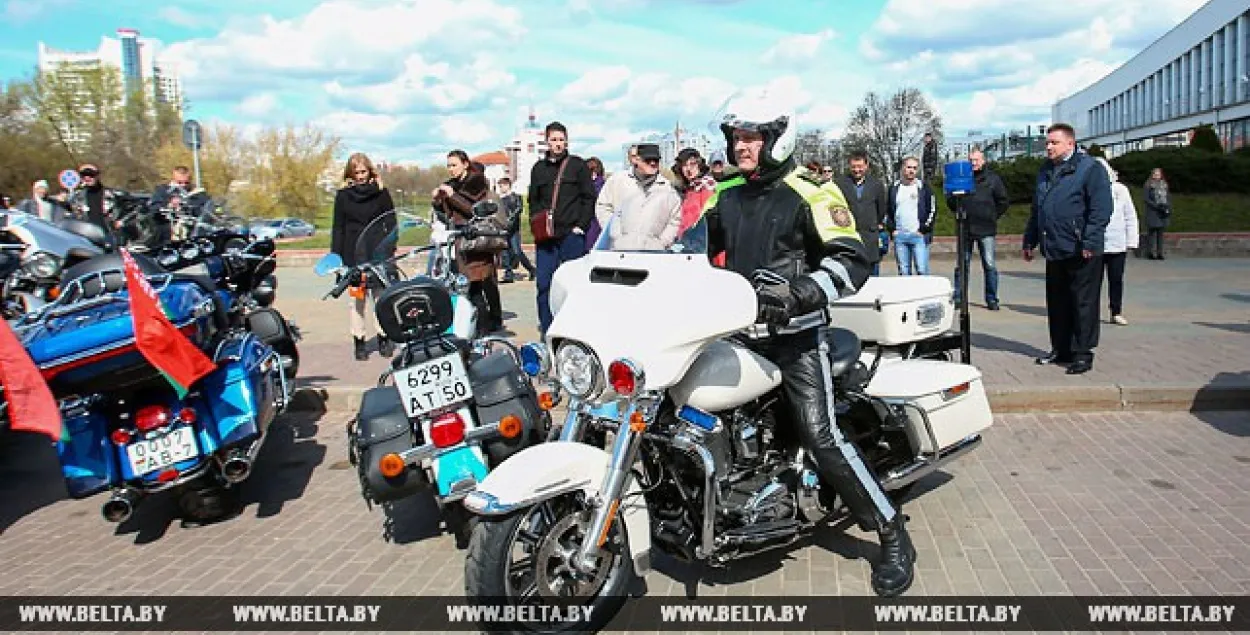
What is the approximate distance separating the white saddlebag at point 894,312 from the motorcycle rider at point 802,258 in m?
1.02

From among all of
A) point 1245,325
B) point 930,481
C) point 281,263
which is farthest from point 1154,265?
point 281,263

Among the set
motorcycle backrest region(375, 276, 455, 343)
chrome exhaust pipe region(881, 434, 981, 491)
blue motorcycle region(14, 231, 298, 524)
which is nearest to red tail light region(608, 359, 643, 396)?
chrome exhaust pipe region(881, 434, 981, 491)

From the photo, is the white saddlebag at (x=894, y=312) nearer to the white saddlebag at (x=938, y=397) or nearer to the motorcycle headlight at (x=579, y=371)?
the white saddlebag at (x=938, y=397)

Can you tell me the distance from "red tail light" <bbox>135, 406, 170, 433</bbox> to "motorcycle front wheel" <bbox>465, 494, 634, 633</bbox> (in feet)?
7.31

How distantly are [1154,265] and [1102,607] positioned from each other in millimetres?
13704

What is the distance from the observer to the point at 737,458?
3.74m

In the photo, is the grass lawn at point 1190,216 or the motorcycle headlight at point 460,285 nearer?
the motorcycle headlight at point 460,285

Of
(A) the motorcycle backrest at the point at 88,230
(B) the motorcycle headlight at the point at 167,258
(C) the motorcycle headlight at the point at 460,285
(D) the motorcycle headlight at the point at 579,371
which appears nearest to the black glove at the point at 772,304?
(D) the motorcycle headlight at the point at 579,371

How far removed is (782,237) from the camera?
3785mm

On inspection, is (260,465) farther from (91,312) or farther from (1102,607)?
(1102,607)

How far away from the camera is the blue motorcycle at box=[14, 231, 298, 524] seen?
4281 mm

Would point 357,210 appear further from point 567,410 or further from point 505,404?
point 567,410

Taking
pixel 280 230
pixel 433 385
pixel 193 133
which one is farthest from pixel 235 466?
pixel 193 133

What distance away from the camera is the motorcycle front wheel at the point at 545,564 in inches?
127
